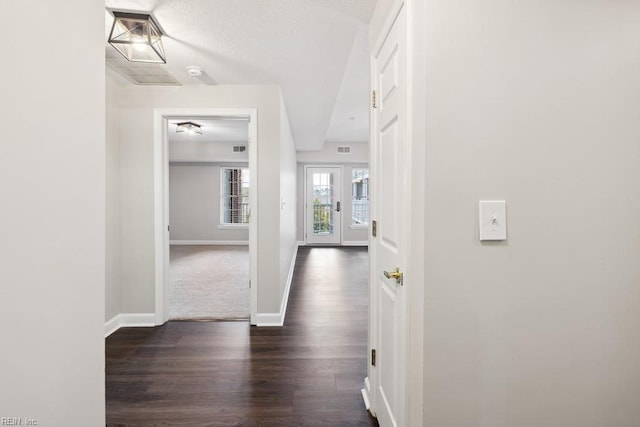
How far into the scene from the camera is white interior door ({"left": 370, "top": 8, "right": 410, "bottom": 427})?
1240mm

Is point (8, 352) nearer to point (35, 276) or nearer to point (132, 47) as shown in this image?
point (35, 276)

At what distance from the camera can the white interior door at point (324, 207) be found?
8000 mm

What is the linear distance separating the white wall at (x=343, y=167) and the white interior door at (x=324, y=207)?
135mm

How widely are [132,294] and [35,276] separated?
2.55m

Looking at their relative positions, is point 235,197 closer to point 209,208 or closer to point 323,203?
point 209,208

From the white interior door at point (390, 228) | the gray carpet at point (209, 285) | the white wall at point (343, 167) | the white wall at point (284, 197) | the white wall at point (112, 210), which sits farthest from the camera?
the white wall at point (343, 167)

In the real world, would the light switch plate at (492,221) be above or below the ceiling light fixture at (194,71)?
below

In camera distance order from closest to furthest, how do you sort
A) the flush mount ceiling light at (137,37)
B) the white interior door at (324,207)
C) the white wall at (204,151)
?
the flush mount ceiling light at (137,37) → the white wall at (204,151) → the white interior door at (324,207)

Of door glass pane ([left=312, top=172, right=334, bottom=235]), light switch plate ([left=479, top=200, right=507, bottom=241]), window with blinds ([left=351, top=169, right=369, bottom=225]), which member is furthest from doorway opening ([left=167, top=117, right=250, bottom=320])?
light switch plate ([left=479, top=200, right=507, bottom=241])

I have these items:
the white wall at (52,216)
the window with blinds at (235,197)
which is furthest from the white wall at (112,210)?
the window with blinds at (235,197)

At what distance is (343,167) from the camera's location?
26.1 ft

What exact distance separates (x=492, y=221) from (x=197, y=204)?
326 inches

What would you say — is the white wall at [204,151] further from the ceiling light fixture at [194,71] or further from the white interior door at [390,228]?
the white interior door at [390,228]

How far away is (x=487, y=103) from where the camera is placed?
3.51 feet
